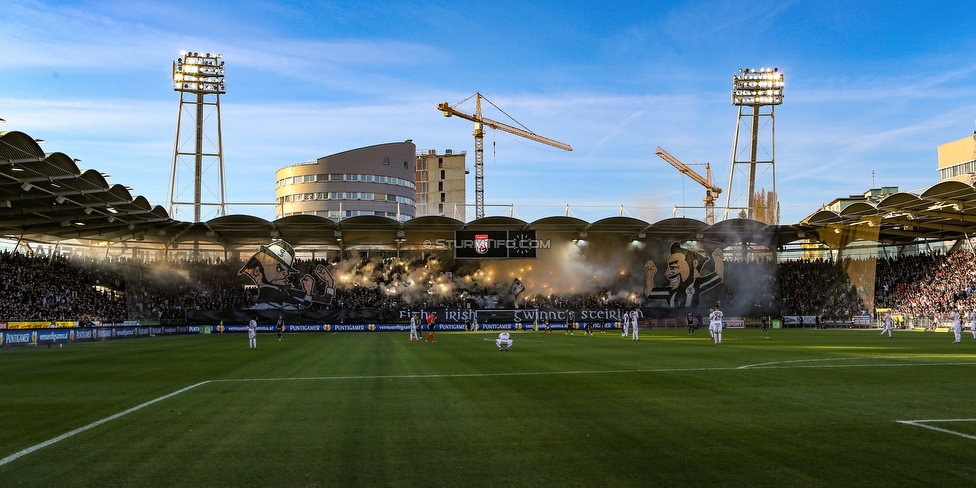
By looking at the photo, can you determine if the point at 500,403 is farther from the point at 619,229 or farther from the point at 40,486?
the point at 619,229

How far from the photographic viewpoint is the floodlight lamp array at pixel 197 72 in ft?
227

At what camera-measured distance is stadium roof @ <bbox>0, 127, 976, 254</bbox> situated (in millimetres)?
39906

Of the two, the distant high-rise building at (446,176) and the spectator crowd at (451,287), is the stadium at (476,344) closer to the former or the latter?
the spectator crowd at (451,287)

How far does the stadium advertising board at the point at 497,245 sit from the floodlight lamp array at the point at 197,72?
30643 millimetres

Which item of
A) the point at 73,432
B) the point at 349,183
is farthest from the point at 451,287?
the point at 73,432

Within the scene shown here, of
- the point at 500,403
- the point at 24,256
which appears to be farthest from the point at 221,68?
the point at 500,403

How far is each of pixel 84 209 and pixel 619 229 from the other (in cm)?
4591

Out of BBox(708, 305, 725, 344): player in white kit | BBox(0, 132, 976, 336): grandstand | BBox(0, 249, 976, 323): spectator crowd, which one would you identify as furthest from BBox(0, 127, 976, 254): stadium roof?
BBox(708, 305, 725, 344): player in white kit

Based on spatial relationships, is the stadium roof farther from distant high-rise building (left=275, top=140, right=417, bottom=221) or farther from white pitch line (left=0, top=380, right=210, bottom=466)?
distant high-rise building (left=275, top=140, right=417, bottom=221)

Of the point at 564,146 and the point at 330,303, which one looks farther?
the point at 564,146

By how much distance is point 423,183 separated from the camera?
15000 centimetres

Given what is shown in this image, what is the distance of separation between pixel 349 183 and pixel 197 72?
5040 cm

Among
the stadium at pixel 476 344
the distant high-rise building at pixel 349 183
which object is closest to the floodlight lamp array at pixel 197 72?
the stadium at pixel 476 344

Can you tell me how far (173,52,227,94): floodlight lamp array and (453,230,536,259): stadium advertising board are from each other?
3064 centimetres
